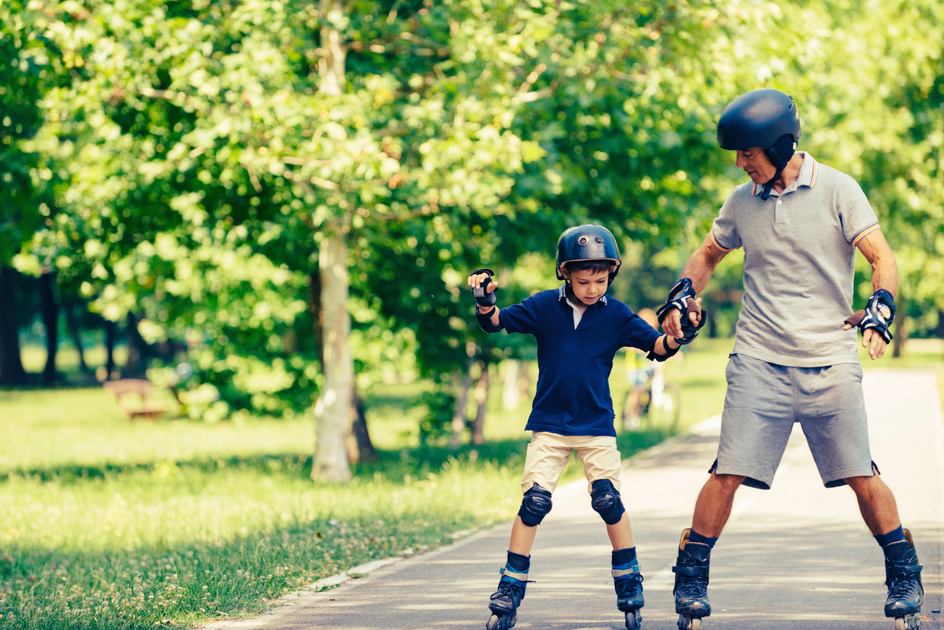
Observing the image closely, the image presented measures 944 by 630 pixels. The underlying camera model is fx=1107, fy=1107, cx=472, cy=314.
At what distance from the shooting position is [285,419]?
2255 centimetres

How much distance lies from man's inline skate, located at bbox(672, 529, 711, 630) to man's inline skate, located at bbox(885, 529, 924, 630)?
26.5 inches

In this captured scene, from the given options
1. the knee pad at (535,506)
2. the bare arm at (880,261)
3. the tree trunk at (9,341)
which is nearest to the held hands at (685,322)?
the bare arm at (880,261)

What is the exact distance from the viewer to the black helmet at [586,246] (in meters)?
4.29

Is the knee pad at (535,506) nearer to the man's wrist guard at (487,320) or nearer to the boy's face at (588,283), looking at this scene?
the man's wrist guard at (487,320)

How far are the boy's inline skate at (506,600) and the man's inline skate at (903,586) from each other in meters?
1.38

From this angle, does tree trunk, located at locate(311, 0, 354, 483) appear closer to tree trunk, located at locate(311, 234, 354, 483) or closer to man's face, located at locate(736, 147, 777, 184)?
tree trunk, located at locate(311, 234, 354, 483)

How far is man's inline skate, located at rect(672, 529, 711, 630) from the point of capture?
416 cm

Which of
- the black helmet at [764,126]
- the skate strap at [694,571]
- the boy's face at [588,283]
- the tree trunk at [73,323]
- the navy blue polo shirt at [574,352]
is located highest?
the tree trunk at [73,323]

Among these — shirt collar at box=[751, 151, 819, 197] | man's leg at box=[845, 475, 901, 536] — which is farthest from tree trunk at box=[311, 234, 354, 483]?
man's leg at box=[845, 475, 901, 536]

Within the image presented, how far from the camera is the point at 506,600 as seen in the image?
430 cm

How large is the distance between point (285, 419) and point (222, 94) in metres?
14.0

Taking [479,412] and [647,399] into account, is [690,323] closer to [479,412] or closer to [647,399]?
[479,412]

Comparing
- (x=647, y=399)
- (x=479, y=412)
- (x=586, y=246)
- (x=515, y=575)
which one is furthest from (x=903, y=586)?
(x=647, y=399)

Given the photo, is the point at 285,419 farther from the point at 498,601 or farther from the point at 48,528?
the point at 498,601
